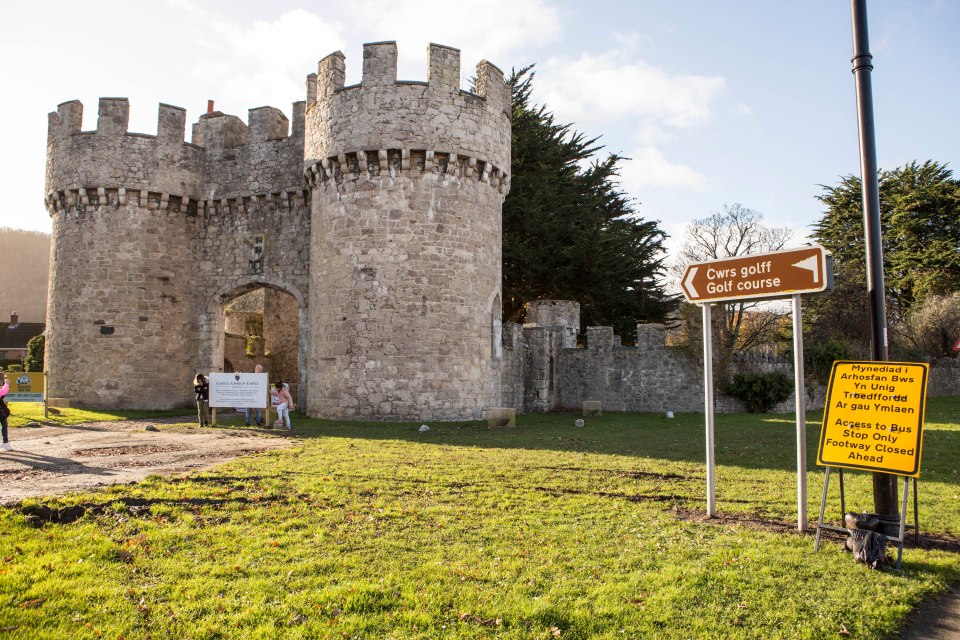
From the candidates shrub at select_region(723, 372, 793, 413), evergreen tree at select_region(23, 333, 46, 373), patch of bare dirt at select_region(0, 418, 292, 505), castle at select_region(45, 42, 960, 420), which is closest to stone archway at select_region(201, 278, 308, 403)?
castle at select_region(45, 42, 960, 420)

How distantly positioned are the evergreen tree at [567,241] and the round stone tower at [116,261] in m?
12.2

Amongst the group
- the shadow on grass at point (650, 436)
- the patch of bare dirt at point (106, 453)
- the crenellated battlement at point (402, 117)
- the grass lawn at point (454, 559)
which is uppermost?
the crenellated battlement at point (402, 117)

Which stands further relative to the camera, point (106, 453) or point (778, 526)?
point (106, 453)

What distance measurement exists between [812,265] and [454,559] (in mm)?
4276

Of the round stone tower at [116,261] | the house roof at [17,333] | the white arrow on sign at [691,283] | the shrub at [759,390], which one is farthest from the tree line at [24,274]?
the white arrow on sign at [691,283]

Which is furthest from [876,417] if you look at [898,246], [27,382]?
[898,246]

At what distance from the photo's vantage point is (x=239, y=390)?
15367mm

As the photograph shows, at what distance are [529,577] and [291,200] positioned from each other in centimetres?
1788

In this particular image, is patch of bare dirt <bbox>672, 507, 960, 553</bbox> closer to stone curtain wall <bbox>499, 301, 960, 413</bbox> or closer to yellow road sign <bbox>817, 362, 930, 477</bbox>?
yellow road sign <bbox>817, 362, 930, 477</bbox>

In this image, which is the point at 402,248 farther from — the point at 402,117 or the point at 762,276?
the point at 762,276

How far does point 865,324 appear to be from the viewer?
1277 inches

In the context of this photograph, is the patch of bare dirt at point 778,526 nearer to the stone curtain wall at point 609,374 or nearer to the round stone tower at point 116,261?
the stone curtain wall at point 609,374

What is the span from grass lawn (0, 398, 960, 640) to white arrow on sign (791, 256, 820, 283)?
2.45m

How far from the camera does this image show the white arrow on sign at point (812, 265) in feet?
20.4
